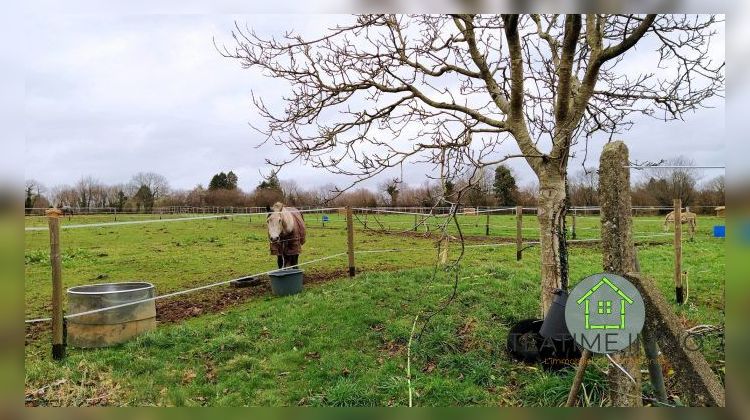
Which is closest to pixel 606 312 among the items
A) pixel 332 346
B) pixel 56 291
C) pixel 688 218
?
pixel 332 346

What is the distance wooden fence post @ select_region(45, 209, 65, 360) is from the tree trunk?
5073 millimetres

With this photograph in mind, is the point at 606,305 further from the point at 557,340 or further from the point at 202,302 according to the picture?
the point at 202,302

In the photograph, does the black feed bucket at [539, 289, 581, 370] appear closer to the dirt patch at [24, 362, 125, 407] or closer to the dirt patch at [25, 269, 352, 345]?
the dirt patch at [24, 362, 125, 407]

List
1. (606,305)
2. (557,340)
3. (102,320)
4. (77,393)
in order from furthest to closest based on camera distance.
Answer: (102,320) → (77,393) → (557,340) → (606,305)

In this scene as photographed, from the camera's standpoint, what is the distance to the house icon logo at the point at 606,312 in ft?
6.73

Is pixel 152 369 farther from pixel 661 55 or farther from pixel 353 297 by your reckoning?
pixel 661 55

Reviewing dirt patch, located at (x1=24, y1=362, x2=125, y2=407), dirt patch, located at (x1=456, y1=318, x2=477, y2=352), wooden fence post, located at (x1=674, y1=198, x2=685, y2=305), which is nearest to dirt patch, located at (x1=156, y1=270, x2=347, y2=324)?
dirt patch, located at (x1=24, y1=362, x2=125, y2=407)

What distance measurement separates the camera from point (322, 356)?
4445 mm

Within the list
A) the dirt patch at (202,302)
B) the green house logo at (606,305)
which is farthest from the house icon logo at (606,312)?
the dirt patch at (202,302)

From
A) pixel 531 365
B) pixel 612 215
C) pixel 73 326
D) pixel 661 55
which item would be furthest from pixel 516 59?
pixel 73 326

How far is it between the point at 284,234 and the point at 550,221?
6384 mm

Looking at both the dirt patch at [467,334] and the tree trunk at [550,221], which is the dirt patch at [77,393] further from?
the tree trunk at [550,221]

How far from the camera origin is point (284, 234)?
31.4ft

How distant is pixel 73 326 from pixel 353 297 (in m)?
3.54
